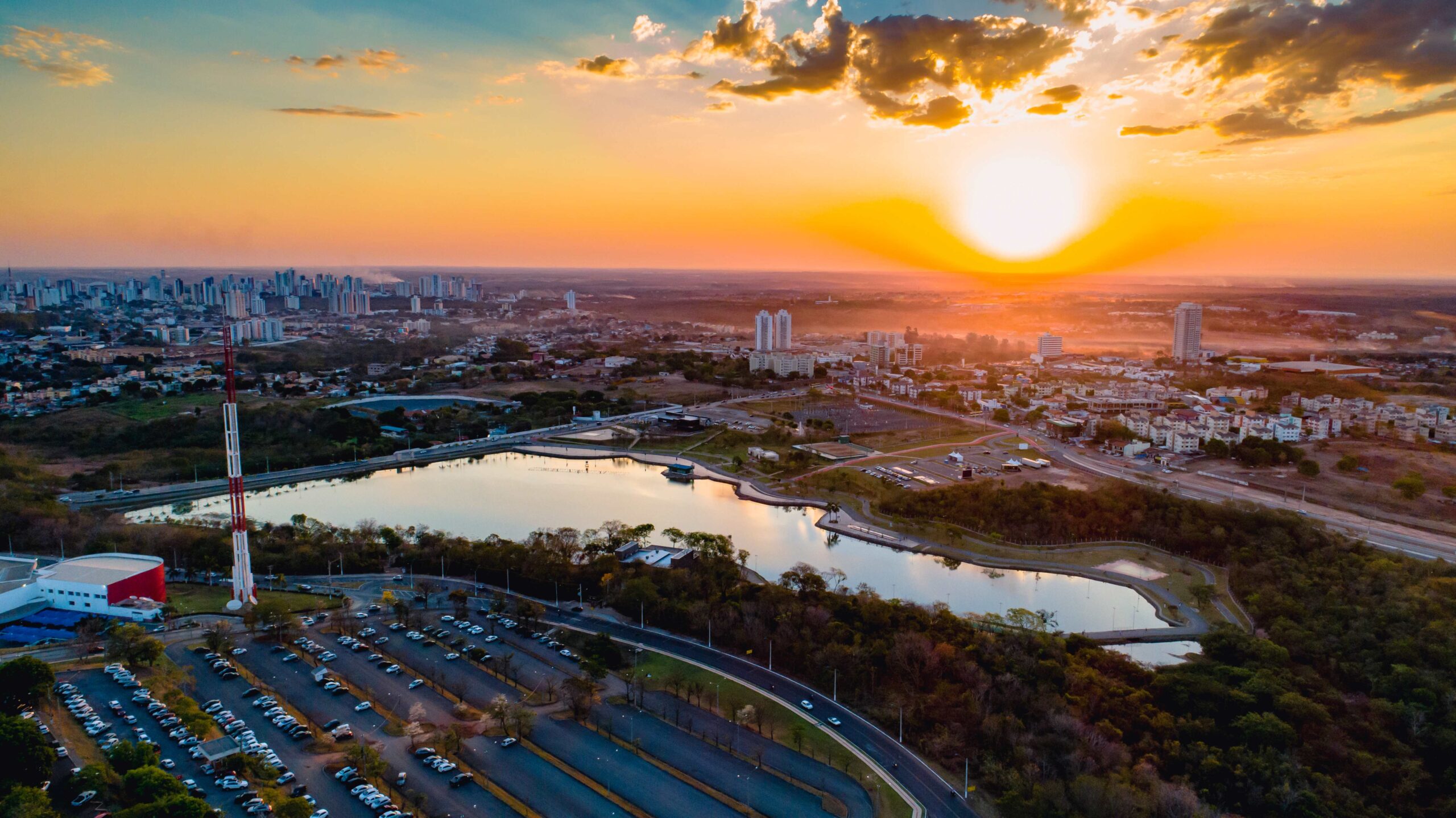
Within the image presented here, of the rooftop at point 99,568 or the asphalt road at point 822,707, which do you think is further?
the rooftop at point 99,568

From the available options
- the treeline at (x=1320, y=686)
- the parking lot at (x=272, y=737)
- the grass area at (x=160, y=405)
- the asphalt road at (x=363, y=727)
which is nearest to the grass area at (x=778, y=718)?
the asphalt road at (x=363, y=727)

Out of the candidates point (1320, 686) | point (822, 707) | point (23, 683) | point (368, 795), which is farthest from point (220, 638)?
point (1320, 686)

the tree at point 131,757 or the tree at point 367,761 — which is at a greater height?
the tree at point 131,757

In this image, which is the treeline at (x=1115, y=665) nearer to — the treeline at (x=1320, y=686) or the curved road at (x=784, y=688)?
the treeline at (x=1320, y=686)

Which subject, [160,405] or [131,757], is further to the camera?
[160,405]

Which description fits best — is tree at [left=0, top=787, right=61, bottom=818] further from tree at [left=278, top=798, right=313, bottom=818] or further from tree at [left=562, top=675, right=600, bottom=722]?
tree at [left=562, top=675, right=600, bottom=722]

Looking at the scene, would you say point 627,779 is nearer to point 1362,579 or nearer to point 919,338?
point 1362,579

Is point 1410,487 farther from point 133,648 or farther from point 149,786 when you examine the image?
point 133,648
